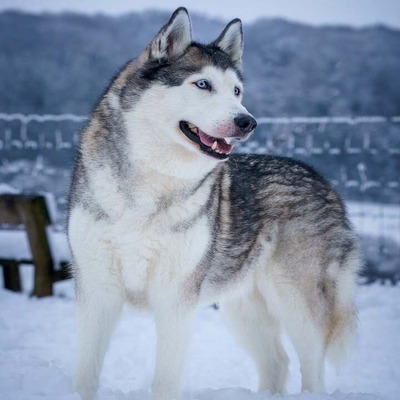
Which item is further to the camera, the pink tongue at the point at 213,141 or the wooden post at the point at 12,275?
the wooden post at the point at 12,275

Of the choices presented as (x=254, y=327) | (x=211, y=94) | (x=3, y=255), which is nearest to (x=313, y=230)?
(x=254, y=327)

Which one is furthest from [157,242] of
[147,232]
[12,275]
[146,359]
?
[12,275]

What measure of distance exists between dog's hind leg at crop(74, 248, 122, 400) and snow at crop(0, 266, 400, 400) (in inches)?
3.5

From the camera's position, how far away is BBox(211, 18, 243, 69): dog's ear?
9.08 ft

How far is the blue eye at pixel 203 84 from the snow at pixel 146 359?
1.06 metres

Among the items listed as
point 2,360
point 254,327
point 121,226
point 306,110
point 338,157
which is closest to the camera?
point 121,226

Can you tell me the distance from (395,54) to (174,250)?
12.6m

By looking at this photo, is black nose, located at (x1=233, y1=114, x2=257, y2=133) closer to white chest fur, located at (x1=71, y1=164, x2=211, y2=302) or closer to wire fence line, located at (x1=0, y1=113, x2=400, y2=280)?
white chest fur, located at (x1=71, y1=164, x2=211, y2=302)

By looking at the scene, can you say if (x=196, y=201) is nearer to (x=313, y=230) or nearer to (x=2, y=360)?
(x=313, y=230)

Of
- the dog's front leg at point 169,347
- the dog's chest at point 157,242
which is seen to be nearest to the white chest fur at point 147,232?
the dog's chest at point 157,242

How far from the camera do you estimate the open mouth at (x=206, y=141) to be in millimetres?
2311

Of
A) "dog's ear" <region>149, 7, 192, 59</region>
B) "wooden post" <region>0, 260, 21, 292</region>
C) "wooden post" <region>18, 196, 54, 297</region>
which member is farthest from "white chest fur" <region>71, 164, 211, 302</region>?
"wooden post" <region>0, 260, 21, 292</region>

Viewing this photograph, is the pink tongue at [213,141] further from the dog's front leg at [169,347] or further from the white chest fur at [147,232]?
the dog's front leg at [169,347]

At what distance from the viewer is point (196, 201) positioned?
8.18 ft
